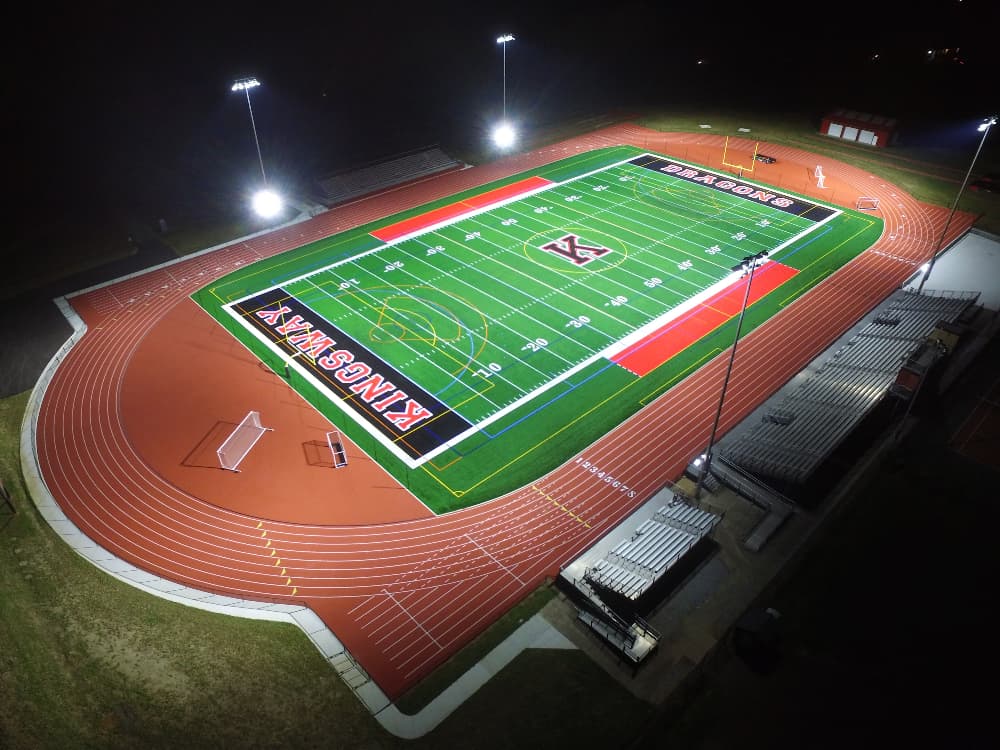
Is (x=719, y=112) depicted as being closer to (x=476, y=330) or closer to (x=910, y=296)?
(x=910, y=296)

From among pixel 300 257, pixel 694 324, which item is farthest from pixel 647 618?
pixel 300 257

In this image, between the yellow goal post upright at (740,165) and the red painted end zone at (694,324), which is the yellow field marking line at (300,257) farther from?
the yellow goal post upright at (740,165)

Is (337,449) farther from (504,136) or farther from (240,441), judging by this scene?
(504,136)

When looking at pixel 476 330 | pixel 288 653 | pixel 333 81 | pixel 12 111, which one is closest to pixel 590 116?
pixel 333 81

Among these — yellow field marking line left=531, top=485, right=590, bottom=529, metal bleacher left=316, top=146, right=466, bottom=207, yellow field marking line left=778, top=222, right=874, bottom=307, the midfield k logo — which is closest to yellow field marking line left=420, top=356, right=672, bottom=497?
yellow field marking line left=531, top=485, right=590, bottom=529

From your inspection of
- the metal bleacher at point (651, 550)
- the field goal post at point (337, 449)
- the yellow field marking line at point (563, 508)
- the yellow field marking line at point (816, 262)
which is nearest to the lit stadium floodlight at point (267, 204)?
the field goal post at point (337, 449)

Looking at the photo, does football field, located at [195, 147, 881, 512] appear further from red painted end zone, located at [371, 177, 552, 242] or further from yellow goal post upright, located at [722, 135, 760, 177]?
yellow goal post upright, located at [722, 135, 760, 177]
